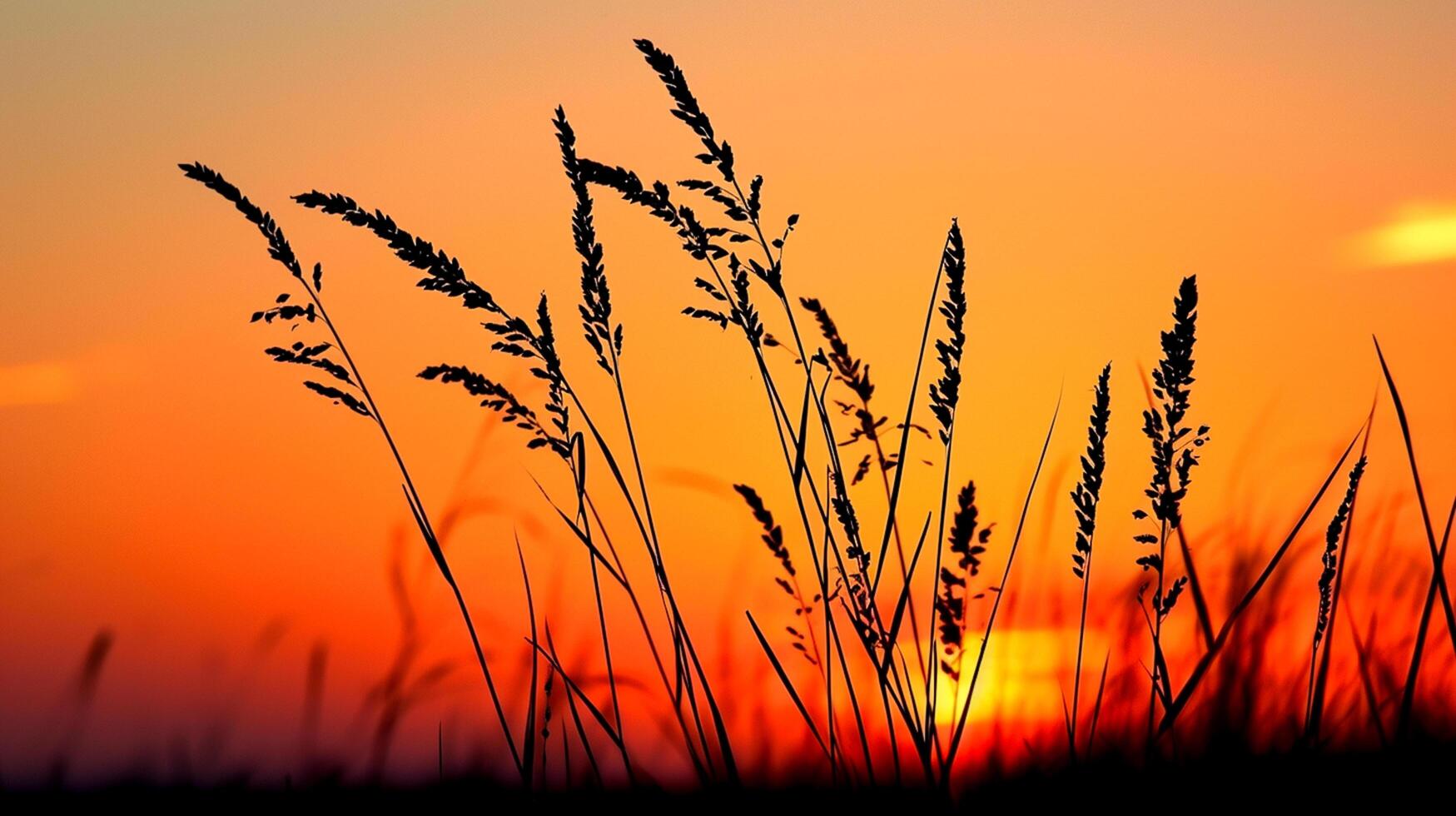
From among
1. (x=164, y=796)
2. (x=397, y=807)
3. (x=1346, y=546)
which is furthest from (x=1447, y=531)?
(x=164, y=796)

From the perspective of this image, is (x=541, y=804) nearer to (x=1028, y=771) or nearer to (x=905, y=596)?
(x=905, y=596)

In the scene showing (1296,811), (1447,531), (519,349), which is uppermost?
(519,349)

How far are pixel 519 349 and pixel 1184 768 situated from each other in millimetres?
1186

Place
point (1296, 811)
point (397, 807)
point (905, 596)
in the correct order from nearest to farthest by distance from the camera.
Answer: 1. point (1296, 811)
2. point (905, 596)
3. point (397, 807)

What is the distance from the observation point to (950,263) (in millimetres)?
2139

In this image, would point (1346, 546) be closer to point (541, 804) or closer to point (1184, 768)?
point (1184, 768)

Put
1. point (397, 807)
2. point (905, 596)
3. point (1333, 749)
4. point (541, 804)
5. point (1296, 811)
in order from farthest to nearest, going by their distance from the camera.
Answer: point (397, 807) < point (1333, 749) < point (541, 804) < point (905, 596) < point (1296, 811)

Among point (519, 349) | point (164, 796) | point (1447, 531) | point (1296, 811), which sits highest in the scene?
point (519, 349)

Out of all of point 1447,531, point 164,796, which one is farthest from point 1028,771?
point 164,796

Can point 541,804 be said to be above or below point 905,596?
below

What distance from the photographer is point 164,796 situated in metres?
3.31

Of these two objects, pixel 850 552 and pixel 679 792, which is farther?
pixel 679 792

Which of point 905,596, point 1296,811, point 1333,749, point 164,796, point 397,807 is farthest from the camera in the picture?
point 164,796

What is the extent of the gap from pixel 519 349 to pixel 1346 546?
1340 mm
